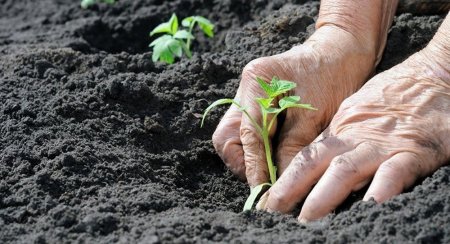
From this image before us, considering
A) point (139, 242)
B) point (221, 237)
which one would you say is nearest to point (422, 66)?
point (221, 237)

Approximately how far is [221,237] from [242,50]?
1631 millimetres

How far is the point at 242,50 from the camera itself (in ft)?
12.6

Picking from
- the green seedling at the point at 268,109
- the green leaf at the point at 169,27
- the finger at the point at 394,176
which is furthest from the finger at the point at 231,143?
→ the green leaf at the point at 169,27

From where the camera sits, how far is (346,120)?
2820mm

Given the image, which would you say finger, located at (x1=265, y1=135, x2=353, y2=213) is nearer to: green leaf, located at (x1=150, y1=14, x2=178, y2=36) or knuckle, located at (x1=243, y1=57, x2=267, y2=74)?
knuckle, located at (x1=243, y1=57, x2=267, y2=74)

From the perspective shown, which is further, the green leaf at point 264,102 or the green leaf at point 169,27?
the green leaf at point 169,27

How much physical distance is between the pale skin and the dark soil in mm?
112

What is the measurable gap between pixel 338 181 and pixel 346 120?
0.36 meters

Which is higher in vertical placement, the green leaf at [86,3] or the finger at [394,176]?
the green leaf at [86,3]

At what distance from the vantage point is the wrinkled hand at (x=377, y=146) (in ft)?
8.38

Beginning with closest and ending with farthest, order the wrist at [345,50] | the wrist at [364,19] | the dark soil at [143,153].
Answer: the dark soil at [143,153] → the wrist at [345,50] → the wrist at [364,19]

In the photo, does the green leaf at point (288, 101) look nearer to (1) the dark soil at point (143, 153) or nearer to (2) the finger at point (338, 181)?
(2) the finger at point (338, 181)

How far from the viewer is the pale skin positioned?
2.58 meters

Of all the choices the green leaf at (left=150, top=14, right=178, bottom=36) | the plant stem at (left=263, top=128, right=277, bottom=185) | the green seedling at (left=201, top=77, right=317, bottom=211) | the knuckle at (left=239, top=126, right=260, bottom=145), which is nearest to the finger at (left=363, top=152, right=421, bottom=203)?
the green seedling at (left=201, top=77, right=317, bottom=211)
